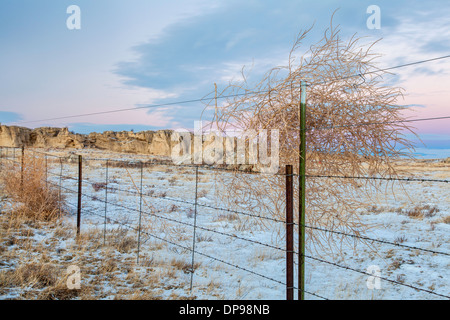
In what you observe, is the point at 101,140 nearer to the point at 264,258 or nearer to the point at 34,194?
the point at 34,194

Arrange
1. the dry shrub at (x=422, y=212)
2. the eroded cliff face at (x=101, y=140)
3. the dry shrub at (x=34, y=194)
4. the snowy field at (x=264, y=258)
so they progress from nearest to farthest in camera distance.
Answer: the snowy field at (x=264, y=258)
the dry shrub at (x=34, y=194)
the dry shrub at (x=422, y=212)
the eroded cliff face at (x=101, y=140)

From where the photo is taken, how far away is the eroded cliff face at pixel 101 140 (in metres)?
41.2

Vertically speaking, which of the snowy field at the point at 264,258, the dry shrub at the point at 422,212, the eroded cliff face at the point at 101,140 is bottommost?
the snowy field at the point at 264,258

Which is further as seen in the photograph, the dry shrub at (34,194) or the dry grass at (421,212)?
the dry grass at (421,212)

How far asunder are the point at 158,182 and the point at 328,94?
36.3 feet

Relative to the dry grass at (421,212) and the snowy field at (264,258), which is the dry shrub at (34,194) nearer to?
the snowy field at (264,258)

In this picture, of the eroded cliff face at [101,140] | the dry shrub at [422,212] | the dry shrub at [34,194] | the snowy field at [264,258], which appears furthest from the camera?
the eroded cliff face at [101,140]

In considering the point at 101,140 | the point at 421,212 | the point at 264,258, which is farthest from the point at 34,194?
the point at 101,140

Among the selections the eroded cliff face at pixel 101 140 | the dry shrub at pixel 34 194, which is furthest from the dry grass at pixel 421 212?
the eroded cliff face at pixel 101 140

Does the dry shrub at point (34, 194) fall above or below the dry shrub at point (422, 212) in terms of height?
above

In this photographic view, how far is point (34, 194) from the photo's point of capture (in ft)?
23.2

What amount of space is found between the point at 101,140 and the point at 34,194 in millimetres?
37326

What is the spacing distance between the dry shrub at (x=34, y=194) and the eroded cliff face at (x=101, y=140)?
3308 centimetres
